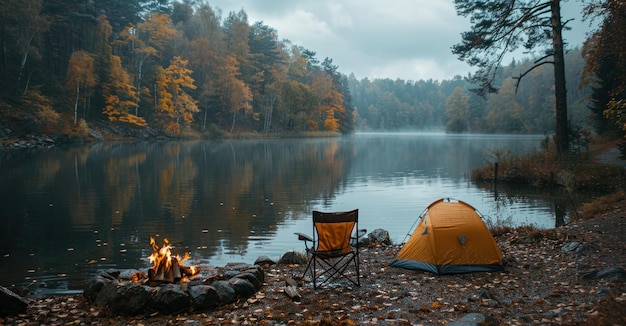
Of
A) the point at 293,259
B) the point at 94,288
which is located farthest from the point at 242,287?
the point at 293,259

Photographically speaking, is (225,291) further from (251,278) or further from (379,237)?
(379,237)

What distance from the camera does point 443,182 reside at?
912 inches

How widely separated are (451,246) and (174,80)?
186ft

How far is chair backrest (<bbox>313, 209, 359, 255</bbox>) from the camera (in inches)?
272

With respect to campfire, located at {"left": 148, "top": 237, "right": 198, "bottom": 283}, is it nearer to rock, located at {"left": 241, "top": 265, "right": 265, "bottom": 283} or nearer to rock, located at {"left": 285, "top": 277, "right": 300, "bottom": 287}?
rock, located at {"left": 241, "top": 265, "right": 265, "bottom": 283}

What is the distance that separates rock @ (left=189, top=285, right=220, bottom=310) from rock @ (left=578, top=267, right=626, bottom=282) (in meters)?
5.42

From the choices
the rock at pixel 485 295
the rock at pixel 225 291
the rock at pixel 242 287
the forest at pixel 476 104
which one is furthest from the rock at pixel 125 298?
Result: the forest at pixel 476 104

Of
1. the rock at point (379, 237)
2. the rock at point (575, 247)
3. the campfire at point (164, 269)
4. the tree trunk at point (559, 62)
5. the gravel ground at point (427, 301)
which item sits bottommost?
the rock at point (379, 237)

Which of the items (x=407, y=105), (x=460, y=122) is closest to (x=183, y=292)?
(x=460, y=122)

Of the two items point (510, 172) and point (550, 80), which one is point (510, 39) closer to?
point (510, 172)

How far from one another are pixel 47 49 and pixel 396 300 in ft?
195

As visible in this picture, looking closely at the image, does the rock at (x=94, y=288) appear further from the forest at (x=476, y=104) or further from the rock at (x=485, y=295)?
the forest at (x=476, y=104)

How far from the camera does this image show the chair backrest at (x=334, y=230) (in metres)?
6.90

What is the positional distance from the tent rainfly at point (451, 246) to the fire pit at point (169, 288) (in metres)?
2.85
